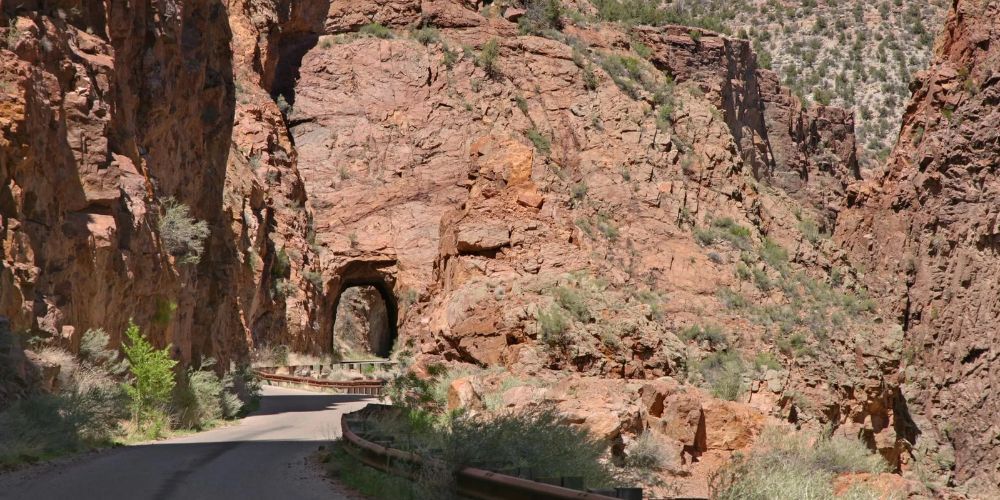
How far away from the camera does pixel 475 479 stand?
9.23 m

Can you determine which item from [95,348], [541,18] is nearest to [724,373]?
[95,348]

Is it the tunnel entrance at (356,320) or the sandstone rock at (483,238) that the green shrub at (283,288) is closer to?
the tunnel entrance at (356,320)

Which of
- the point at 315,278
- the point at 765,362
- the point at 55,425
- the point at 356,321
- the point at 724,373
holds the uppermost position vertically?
the point at 315,278

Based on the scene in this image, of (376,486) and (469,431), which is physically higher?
(469,431)

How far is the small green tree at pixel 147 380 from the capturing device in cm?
2033

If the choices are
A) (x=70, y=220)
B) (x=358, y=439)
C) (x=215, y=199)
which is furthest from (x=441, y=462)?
(x=215, y=199)

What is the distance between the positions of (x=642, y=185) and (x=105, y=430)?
85.1 ft

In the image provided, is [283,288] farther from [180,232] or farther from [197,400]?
[197,400]

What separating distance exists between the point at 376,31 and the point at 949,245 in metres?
30.5

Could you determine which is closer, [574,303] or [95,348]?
[95,348]

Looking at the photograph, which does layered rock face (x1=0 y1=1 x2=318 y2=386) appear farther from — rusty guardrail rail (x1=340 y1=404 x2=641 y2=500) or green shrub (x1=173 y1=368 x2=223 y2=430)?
rusty guardrail rail (x1=340 y1=404 x2=641 y2=500)

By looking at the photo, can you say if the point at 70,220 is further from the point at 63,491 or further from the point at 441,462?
the point at 441,462

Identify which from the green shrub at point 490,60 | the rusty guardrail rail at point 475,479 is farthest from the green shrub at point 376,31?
the rusty guardrail rail at point 475,479

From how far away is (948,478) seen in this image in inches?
1200
